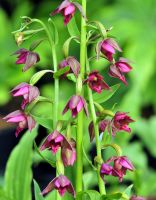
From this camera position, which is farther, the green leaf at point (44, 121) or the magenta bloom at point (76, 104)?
the green leaf at point (44, 121)

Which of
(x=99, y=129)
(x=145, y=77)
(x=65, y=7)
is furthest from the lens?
(x=145, y=77)

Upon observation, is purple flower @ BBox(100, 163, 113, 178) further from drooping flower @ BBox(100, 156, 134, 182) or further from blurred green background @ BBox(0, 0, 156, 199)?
blurred green background @ BBox(0, 0, 156, 199)

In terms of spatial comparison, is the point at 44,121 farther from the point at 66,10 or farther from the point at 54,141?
the point at 66,10

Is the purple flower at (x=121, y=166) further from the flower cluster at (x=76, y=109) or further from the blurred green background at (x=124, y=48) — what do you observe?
the blurred green background at (x=124, y=48)

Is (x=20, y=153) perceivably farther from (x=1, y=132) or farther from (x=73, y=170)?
(x=1, y=132)

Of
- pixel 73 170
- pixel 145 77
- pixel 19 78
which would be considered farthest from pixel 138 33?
pixel 73 170

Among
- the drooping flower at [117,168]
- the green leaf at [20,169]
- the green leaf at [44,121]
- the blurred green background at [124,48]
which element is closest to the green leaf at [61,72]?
the green leaf at [44,121]

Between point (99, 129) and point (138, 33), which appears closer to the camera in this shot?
point (99, 129)
